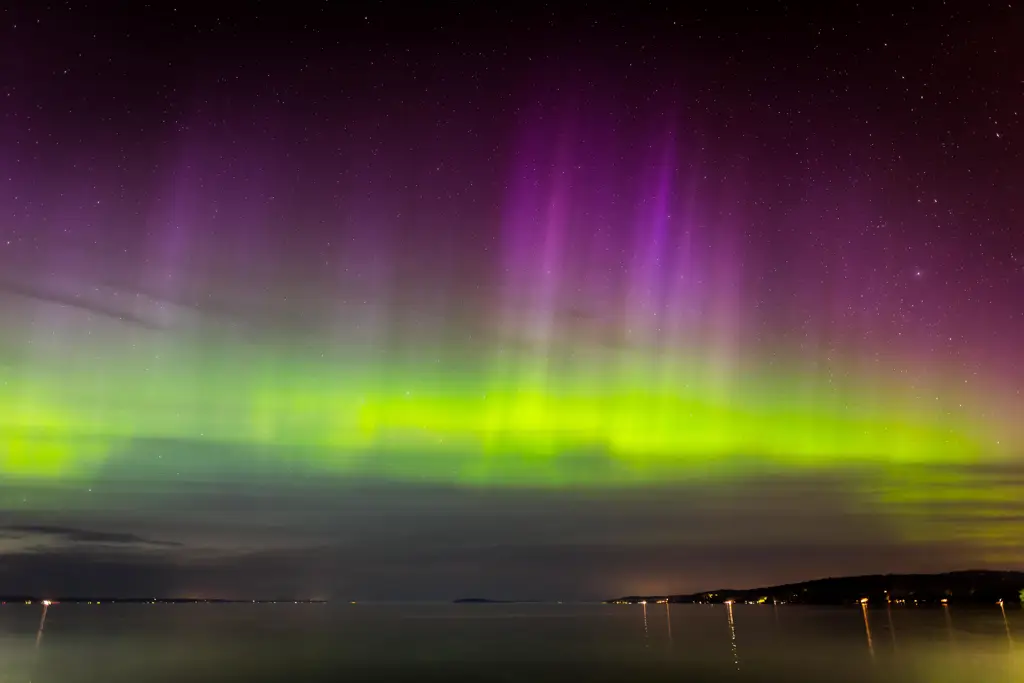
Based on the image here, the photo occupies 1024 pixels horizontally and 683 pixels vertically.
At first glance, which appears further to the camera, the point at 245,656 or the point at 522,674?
the point at 245,656

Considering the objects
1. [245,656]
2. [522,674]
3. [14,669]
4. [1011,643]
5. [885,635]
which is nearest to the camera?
[522,674]

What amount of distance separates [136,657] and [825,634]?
8618 centimetres

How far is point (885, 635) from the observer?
113 m

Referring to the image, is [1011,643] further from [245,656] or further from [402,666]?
[245,656]

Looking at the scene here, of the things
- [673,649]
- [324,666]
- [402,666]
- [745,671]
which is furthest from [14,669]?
[673,649]

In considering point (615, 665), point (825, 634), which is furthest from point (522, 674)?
point (825, 634)

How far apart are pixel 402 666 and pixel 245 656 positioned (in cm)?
1806

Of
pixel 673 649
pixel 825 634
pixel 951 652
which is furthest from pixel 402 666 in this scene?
pixel 825 634

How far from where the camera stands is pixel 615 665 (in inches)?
2564

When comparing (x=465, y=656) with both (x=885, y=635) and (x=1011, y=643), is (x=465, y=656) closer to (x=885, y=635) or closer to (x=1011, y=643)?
(x=1011, y=643)

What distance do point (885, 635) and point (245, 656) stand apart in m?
82.3

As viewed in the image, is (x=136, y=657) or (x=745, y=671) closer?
(x=745, y=671)

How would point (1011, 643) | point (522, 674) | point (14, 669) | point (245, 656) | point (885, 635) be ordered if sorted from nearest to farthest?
point (522, 674) → point (14, 669) → point (245, 656) → point (1011, 643) → point (885, 635)

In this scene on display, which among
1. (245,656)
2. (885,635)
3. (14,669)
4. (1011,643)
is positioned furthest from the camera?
(885,635)
